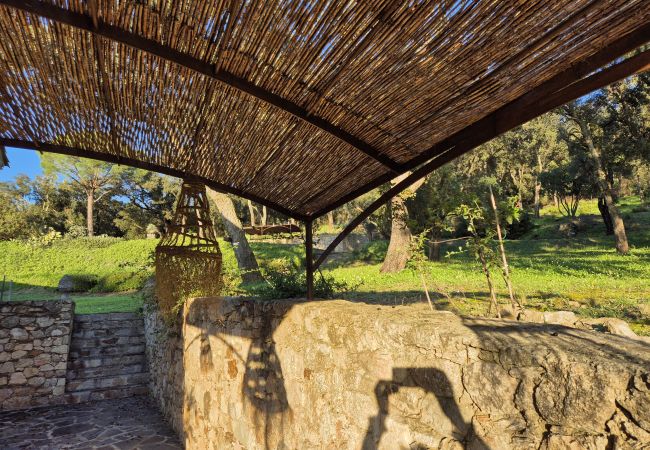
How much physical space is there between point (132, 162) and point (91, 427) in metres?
3.77

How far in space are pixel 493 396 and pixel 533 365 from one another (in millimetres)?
180

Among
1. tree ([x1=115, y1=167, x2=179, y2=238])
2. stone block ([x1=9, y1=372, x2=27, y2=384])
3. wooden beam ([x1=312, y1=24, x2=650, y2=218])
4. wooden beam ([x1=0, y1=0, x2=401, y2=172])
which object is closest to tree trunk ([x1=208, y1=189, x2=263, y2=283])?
stone block ([x1=9, y1=372, x2=27, y2=384])

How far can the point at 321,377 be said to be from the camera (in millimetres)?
2199

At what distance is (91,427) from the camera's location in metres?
4.99

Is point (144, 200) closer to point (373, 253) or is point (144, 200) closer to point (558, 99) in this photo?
point (373, 253)

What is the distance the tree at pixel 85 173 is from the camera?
84.7ft

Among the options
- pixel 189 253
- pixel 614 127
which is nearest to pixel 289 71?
pixel 189 253

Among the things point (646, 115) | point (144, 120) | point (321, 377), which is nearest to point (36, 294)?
point (144, 120)

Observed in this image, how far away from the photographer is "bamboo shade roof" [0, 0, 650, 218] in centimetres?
152

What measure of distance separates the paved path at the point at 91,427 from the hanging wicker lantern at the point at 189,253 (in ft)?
6.25

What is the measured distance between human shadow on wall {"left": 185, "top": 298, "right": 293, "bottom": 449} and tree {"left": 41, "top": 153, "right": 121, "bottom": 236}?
25969mm

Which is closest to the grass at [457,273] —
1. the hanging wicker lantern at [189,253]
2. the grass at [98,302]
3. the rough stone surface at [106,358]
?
the grass at [98,302]

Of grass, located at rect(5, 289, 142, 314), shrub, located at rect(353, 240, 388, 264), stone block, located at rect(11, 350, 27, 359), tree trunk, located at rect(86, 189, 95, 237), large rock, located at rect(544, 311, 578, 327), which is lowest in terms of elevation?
stone block, located at rect(11, 350, 27, 359)

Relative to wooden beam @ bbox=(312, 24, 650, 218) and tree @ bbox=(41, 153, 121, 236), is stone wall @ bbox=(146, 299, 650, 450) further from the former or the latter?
tree @ bbox=(41, 153, 121, 236)
